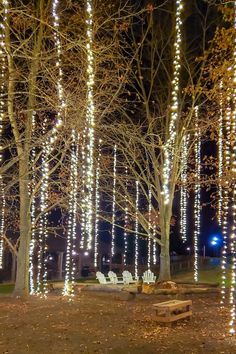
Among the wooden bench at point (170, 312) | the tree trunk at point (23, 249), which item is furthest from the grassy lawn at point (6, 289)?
the wooden bench at point (170, 312)

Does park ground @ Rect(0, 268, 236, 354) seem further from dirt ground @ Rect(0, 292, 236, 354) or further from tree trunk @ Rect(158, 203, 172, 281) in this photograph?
tree trunk @ Rect(158, 203, 172, 281)

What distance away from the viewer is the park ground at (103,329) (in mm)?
7785

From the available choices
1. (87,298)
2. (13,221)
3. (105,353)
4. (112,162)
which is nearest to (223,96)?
(105,353)

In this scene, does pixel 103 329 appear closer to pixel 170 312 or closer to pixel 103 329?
pixel 103 329

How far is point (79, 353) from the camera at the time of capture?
24.2 ft

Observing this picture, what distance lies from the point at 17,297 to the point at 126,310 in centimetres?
377

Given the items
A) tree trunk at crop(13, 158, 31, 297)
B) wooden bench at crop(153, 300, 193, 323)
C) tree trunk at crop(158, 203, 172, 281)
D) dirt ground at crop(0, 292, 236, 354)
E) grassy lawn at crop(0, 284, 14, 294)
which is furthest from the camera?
grassy lawn at crop(0, 284, 14, 294)

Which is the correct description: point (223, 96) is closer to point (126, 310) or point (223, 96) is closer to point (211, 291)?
point (126, 310)

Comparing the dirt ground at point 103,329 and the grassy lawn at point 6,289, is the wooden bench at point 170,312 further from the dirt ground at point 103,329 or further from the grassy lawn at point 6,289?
the grassy lawn at point 6,289

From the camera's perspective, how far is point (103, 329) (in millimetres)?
9281

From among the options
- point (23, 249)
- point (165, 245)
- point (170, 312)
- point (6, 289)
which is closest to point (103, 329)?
point (170, 312)

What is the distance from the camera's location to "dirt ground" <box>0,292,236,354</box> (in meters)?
7.79

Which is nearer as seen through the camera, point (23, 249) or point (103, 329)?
point (103, 329)

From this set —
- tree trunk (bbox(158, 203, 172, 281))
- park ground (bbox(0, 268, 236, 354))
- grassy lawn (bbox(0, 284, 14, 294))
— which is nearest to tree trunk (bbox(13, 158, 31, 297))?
park ground (bbox(0, 268, 236, 354))
